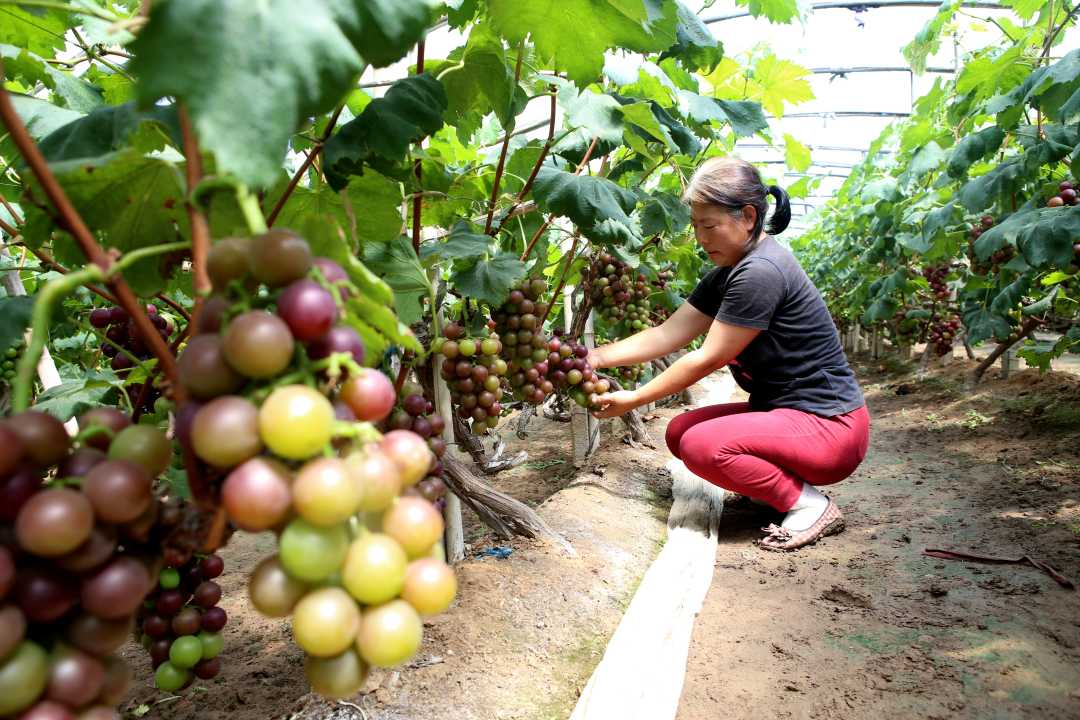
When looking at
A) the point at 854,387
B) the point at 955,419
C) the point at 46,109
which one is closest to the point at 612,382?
the point at 854,387

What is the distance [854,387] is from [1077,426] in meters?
2.35

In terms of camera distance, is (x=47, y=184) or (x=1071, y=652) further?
(x=1071, y=652)

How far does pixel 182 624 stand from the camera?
48.6 inches

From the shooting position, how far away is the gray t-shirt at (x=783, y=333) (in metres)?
2.93

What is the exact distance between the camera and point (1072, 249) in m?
3.48

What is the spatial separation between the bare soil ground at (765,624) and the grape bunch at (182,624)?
360mm

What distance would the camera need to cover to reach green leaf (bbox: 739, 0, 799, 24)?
9.80 ft

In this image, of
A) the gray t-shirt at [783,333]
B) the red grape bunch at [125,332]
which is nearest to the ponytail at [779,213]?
the gray t-shirt at [783,333]

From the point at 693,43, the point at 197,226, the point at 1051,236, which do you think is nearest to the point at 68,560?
the point at 197,226

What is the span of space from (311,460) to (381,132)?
2.95ft

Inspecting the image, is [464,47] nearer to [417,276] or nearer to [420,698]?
[417,276]

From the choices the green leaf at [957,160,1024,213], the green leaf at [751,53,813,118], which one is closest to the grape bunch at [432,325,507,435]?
the green leaf at [751,53,813,118]

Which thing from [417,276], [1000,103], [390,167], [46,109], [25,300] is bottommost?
[25,300]

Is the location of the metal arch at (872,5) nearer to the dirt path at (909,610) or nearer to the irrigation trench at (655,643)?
the dirt path at (909,610)
